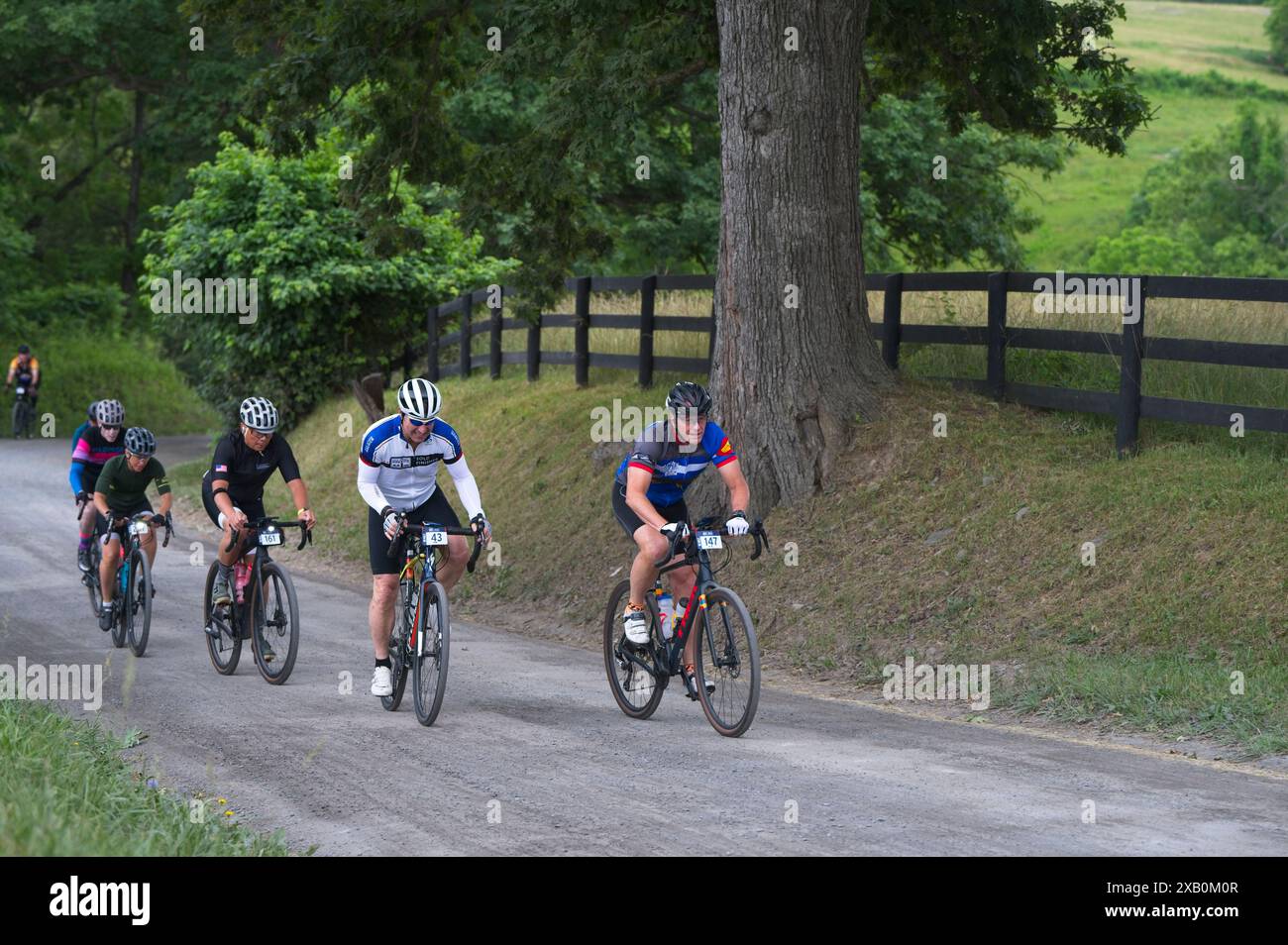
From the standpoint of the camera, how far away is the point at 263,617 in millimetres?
11320

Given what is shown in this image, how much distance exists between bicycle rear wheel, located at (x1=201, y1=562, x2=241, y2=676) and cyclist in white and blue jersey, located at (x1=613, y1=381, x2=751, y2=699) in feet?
11.3

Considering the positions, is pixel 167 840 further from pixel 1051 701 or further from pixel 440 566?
pixel 1051 701

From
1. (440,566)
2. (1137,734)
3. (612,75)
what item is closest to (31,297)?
(612,75)

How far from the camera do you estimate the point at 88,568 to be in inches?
537

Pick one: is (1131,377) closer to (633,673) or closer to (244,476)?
(633,673)

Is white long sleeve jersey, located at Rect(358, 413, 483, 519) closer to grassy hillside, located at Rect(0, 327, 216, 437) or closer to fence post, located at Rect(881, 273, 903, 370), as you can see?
fence post, located at Rect(881, 273, 903, 370)

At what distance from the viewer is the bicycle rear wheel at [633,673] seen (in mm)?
9578

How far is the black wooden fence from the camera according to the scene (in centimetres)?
1170

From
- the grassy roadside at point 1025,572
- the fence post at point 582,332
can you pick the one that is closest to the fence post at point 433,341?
the fence post at point 582,332

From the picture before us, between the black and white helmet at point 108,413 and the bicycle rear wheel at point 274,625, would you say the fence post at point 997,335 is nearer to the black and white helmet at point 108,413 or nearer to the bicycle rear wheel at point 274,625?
the bicycle rear wheel at point 274,625

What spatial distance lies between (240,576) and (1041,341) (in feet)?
23.2

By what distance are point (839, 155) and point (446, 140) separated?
20.3 feet

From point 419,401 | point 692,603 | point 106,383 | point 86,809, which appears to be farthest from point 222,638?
point 106,383

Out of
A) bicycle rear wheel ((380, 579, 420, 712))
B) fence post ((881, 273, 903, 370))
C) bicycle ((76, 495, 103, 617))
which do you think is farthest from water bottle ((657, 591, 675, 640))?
fence post ((881, 273, 903, 370))
